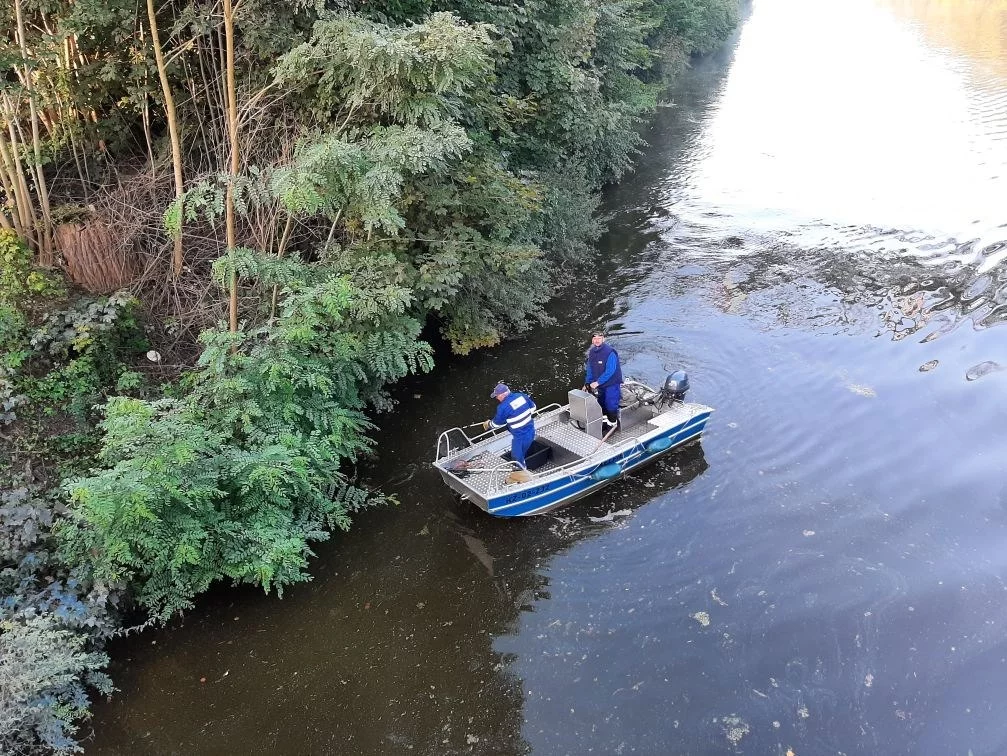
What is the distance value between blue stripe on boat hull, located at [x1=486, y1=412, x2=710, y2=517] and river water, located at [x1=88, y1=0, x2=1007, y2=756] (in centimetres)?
29

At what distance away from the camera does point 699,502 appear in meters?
9.96

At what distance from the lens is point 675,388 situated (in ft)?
35.7

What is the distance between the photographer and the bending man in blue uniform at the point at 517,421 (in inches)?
365

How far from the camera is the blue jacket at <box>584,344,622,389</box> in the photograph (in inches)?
408

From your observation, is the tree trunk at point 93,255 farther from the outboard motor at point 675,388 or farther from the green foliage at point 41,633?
the outboard motor at point 675,388

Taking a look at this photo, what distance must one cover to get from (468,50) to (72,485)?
7023mm

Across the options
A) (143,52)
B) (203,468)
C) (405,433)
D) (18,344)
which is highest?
(143,52)

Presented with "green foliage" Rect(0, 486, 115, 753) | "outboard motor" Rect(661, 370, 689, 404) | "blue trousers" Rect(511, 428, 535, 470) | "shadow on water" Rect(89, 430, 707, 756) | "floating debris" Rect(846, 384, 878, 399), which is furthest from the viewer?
"floating debris" Rect(846, 384, 878, 399)

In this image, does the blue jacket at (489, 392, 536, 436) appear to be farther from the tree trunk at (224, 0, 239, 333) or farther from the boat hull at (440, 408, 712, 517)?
the tree trunk at (224, 0, 239, 333)

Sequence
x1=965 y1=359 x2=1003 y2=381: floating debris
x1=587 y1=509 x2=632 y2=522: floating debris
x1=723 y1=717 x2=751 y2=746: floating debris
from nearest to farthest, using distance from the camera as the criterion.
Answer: x1=723 y1=717 x2=751 y2=746: floating debris, x1=587 y1=509 x2=632 y2=522: floating debris, x1=965 y1=359 x2=1003 y2=381: floating debris

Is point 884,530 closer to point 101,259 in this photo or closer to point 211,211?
point 211,211

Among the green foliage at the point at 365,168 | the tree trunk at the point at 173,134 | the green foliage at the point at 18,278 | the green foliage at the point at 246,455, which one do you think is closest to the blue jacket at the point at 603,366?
the green foliage at the point at 246,455

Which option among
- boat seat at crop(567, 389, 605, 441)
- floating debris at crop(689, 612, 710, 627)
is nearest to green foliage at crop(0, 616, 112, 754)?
floating debris at crop(689, 612, 710, 627)

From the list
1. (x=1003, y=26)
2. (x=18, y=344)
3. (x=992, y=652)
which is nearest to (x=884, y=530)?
(x=992, y=652)
